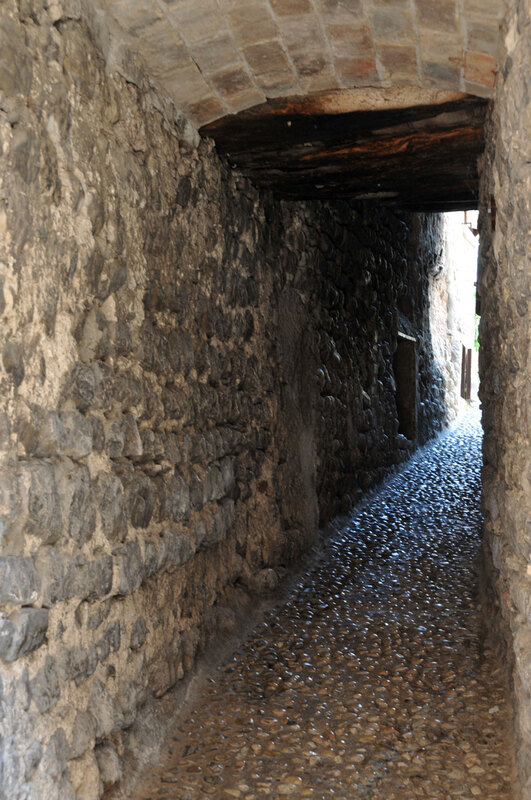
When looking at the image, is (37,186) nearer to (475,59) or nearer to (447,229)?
(475,59)

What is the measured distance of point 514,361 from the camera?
2557 mm

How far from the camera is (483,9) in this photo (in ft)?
8.23

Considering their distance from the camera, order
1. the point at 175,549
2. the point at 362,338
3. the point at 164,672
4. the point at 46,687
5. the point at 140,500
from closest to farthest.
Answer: the point at 46,687 → the point at 140,500 → the point at 164,672 → the point at 175,549 → the point at 362,338

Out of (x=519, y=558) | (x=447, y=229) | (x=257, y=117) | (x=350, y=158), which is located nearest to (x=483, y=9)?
(x=257, y=117)

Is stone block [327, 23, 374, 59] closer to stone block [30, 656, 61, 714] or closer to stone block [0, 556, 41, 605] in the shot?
stone block [0, 556, 41, 605]

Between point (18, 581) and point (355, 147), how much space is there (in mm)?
2602

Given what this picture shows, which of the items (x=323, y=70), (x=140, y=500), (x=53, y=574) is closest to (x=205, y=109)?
(x=323, y=70)

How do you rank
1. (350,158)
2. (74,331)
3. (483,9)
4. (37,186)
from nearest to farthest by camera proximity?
1. (37,186)
2. (74,331)
3. (483,9)
4. (350,158)

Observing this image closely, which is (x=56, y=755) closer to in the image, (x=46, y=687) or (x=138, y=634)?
(x=46, y=687)

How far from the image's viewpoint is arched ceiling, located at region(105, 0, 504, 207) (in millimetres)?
2654

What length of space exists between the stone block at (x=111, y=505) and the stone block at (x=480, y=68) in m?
1.88

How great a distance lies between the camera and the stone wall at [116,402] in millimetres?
2049

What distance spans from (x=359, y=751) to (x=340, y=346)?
3677mm

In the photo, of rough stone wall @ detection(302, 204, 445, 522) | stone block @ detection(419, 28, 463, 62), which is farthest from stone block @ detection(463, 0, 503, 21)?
rough stone wall @ detection(302, 204, 445, 522)
